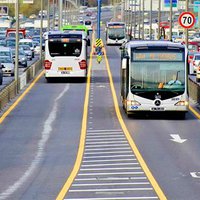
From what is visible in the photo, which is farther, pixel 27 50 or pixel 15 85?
pixel 27 50

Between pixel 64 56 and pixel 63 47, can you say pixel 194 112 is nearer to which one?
pixel 64 56

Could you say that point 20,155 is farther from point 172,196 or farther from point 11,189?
point 172,196

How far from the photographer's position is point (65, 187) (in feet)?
74.8

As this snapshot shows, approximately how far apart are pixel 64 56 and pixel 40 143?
2899 centimetres

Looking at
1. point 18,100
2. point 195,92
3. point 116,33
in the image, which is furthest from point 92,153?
point 116,33

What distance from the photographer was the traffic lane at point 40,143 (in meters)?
23.7

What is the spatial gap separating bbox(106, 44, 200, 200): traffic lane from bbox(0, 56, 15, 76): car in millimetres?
28633

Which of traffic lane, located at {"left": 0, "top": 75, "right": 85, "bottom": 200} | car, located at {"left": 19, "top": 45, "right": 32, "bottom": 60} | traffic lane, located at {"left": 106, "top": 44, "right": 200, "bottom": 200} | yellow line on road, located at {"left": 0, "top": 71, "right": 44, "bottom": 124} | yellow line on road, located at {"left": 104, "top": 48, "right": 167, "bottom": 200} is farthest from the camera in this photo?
car, located at {"left": 19, "top": 45, "right": 32, "bottom": 60}

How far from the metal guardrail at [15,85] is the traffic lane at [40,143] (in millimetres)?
703

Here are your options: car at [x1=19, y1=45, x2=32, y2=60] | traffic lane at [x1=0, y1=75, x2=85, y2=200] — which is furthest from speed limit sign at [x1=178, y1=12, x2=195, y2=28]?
car at [x1=19, y1=45, x2=32, y2=60]

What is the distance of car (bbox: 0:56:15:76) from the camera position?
72438 mm

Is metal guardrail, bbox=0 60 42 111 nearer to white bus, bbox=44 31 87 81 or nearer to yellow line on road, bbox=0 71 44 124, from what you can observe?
yellow line on road, bbox=0 71 44 124

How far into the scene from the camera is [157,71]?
4084 cm

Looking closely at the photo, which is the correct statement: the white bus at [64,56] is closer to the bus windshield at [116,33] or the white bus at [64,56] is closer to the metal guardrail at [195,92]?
the metal guardrail at [195,92]
